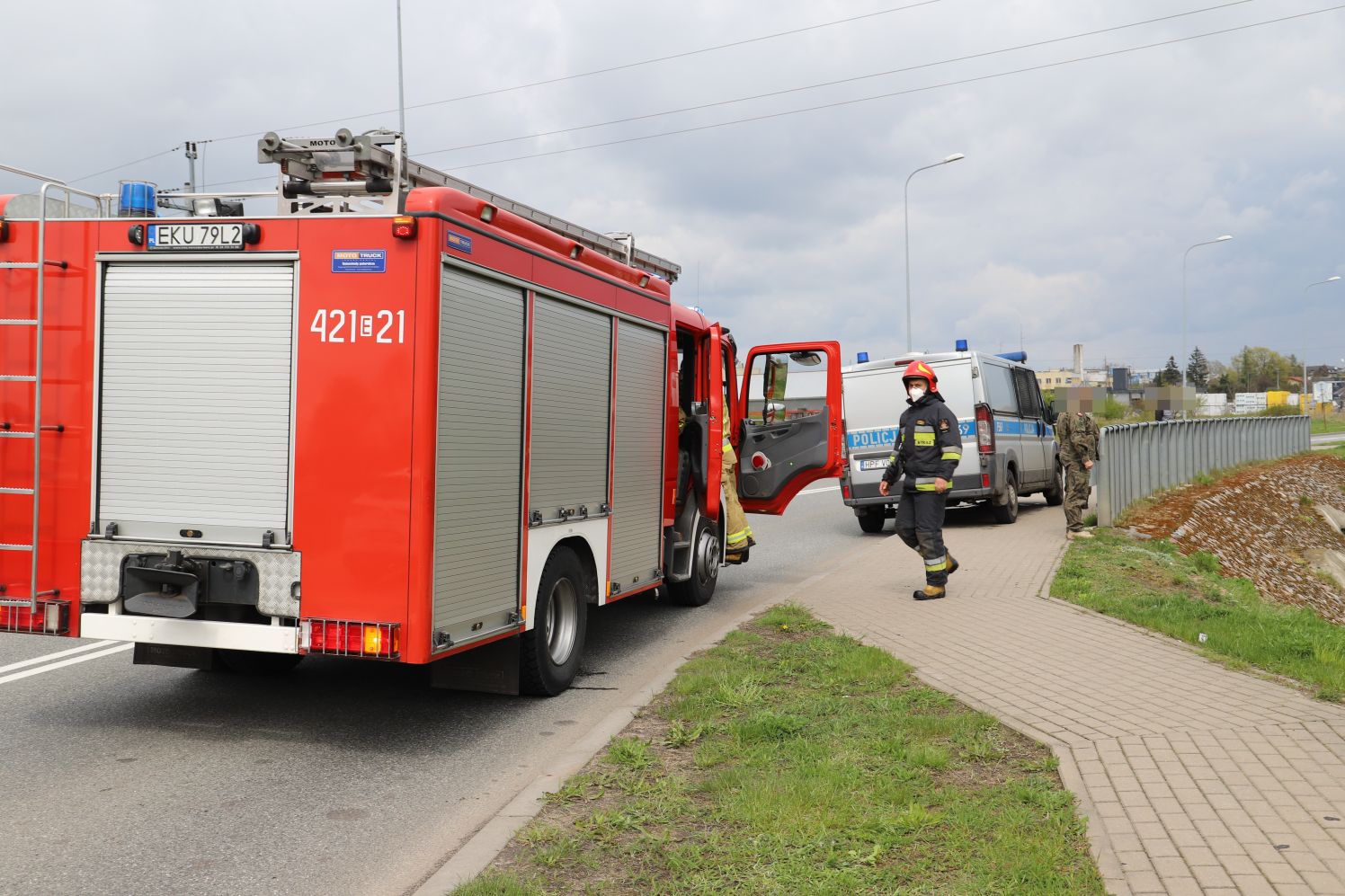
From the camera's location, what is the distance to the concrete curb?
13.1ft

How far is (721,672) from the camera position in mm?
6930

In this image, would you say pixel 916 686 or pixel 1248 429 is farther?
pixel 1248 429

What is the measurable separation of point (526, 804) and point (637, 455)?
12.0 feet

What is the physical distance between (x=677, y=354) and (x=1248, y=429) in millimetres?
25861

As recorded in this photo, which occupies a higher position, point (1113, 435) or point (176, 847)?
point (1113, 435)

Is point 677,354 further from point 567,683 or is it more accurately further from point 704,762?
point 704,762

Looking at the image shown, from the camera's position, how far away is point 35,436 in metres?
5.68

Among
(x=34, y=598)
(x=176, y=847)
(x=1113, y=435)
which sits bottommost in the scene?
(x=176, y=847)

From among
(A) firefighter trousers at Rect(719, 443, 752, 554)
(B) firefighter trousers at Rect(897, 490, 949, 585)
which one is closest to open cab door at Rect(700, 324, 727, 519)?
(A) firefighter trousers at Rect(719, 443, 752, 554)

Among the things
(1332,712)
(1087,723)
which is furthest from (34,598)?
(1332,712)

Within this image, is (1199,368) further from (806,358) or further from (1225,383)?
(806,358)

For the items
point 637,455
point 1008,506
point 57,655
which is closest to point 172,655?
point 57,655

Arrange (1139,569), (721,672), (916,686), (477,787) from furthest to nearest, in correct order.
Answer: (1139,569), (721,672), (916,686), (477,787)

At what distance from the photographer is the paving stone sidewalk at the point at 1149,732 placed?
3879 mm
